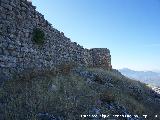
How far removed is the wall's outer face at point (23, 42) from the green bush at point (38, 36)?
0.81 ft

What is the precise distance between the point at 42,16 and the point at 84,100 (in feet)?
21.7

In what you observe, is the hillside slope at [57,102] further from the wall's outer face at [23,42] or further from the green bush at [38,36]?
the green bush at [38,36]

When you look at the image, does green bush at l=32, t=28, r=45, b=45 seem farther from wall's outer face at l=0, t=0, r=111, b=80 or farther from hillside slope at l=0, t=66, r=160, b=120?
hillside slope at l=0, t=66, r=160, b=120

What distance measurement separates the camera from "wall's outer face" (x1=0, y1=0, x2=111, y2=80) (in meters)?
11.4

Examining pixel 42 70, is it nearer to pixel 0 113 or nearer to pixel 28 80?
pixel 28 80

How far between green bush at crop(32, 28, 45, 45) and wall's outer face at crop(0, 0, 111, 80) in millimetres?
248

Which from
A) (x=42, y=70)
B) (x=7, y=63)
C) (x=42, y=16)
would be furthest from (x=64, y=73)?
(x=7, y=63)

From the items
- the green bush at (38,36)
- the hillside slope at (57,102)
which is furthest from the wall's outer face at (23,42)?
the hillside slope at (57,102)

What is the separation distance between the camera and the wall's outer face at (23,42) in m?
11.4

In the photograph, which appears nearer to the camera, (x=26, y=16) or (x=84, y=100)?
(x=84, y=100)

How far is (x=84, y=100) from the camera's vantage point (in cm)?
1084

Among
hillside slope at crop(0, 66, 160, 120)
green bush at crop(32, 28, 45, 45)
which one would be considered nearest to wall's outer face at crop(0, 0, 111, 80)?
green bush at crop(32, 28, 45, 45)

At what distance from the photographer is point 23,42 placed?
12.9 m

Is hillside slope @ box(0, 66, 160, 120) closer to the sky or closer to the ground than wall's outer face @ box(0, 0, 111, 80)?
closer to the ground
